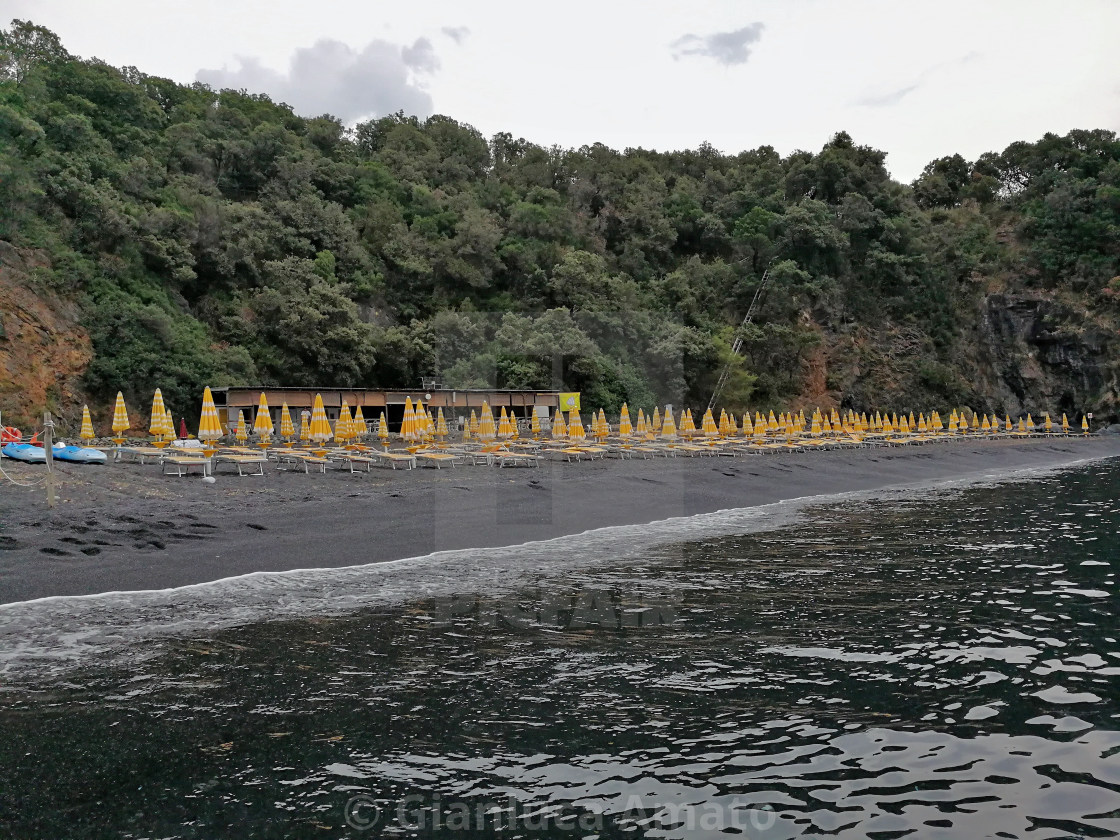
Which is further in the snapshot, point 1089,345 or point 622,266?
point 622,266

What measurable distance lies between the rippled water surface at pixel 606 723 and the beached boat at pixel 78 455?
1312 centimetres

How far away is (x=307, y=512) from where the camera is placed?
48.8 feet

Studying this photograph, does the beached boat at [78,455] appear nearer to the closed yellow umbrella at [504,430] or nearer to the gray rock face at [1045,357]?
the closed yellow umbrella at [504,430]

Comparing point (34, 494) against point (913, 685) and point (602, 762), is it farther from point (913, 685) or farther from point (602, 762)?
point (913, 685)

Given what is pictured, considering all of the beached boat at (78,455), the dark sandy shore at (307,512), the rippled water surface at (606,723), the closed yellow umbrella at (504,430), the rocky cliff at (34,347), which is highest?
the rocky cliff at (34,347)

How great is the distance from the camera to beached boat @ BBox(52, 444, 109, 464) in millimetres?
18625

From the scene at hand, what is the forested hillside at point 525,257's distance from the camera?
39125mm

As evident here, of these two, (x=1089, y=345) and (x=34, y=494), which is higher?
(x=1089, y=345)

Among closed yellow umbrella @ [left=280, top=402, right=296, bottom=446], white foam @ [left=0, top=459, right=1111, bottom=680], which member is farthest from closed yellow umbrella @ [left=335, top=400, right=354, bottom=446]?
white foam @ [left=0, top=459, right=1111, bottom=680]

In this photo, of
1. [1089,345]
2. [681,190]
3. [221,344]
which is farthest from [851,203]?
[221,344]

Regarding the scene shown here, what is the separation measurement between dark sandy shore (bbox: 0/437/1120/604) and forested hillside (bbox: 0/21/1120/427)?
66.5 feet

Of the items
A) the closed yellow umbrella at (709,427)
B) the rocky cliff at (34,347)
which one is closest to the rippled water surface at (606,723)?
the closed yellow umbrella at (709,427)

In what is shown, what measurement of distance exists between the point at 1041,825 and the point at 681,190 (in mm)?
69743

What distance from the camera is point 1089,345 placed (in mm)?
59750
